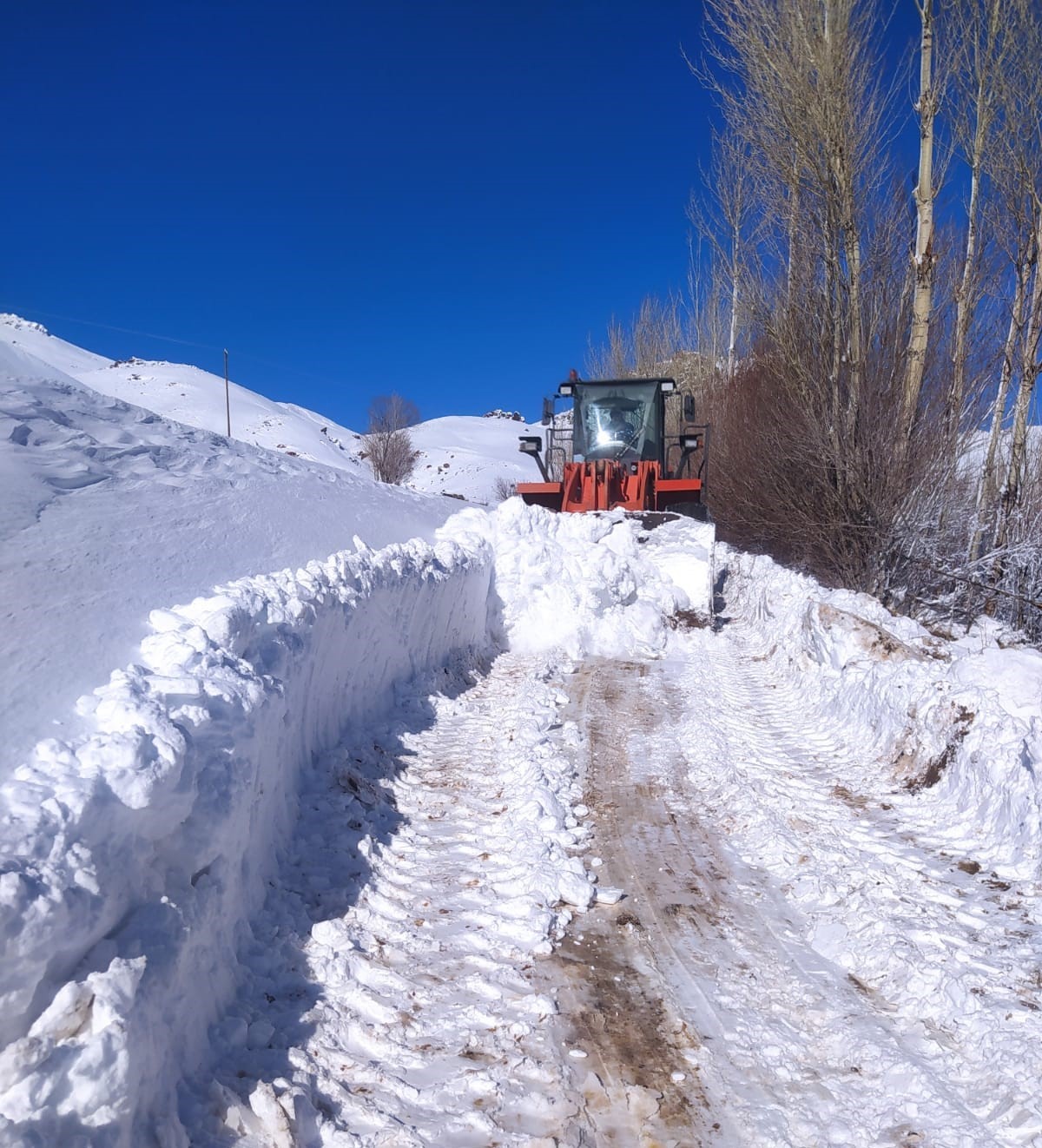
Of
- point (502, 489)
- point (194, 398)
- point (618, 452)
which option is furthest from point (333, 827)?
point (194, 398)

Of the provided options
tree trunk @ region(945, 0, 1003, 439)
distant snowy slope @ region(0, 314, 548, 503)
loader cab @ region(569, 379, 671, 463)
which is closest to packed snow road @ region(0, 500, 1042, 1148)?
tree trunk @ region(945, 0, 1003, 439)

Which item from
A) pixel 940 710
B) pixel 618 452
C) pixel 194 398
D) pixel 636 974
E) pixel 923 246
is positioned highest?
pixel 194 398

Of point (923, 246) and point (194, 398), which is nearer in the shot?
point (923, 246)

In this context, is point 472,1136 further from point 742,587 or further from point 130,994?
point 742,587

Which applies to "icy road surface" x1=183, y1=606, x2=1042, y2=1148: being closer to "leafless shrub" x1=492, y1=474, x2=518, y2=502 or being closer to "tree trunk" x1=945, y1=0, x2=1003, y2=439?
"tree trunk" x1=945, y1=0, x2=1003, y2=439

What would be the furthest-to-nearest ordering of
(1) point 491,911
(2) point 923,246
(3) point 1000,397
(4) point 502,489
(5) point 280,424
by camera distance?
(5) point 280,424 → (4) point 502,489 → (3) point 1000,397 → (2) point 923,246 → (1) point 491,911

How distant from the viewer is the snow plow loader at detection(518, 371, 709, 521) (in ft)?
39.3

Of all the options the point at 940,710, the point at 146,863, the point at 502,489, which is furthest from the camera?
the point at 502,489

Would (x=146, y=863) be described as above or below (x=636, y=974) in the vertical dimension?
above

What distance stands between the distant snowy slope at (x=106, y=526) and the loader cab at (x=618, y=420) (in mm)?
5432

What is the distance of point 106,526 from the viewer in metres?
4.64

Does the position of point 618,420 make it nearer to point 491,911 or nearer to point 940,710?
point 940,710

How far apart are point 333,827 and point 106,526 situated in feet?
7.23

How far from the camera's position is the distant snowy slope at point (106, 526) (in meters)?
3.08
